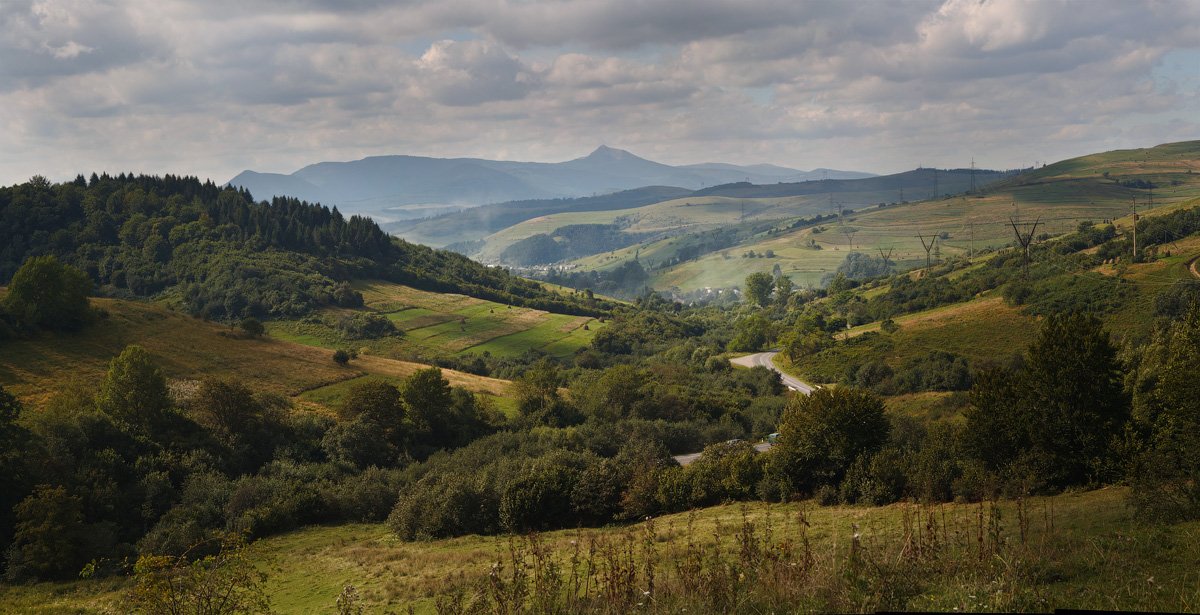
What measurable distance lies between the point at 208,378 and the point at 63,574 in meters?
29.2

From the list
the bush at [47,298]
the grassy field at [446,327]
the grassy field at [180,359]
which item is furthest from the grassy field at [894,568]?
the grassy field at [446,327]

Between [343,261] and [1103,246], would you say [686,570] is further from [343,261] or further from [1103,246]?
[343,261]

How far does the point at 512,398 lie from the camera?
86.1 metres

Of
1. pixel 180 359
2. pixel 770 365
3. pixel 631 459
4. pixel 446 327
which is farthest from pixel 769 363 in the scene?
pixel 180 359

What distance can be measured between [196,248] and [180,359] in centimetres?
10346

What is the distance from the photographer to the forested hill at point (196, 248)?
148m

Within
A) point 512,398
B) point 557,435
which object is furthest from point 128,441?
point 512,398

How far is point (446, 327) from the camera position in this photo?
14550cm

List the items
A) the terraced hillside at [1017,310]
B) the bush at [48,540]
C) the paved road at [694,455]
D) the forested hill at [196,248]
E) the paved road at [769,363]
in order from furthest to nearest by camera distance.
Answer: the forested hill at [196,248], the paved road at [769,363], the terraced hillside at [1017,310], the paved road at [694,455], the bush at [48,540]

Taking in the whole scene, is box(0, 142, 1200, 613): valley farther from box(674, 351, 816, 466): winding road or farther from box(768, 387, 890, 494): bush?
box(674, 351, 816, 466): winding road

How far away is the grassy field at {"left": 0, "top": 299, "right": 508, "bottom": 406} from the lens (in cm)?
6538

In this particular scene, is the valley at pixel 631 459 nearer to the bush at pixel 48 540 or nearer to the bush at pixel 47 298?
the bush at pixel 48 540

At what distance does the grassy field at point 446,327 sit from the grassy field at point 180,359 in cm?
2432

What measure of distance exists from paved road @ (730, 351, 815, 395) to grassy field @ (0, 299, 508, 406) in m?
45.4
